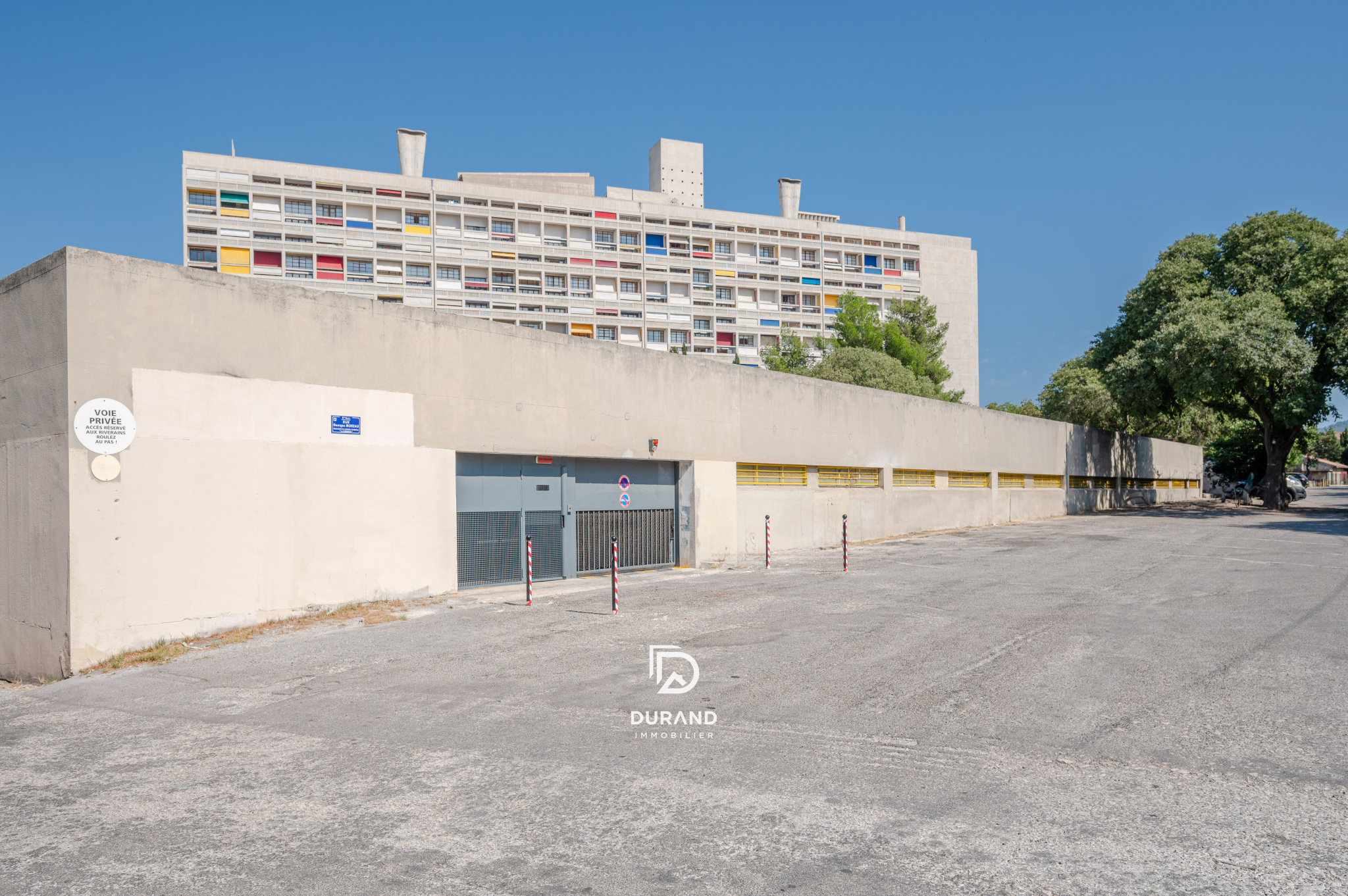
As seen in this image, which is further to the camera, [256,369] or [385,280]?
[385,280]

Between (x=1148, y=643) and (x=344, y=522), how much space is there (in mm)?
11883

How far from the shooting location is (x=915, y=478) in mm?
29609

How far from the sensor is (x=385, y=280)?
204 feet

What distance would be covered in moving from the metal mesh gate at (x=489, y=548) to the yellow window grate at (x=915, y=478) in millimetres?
15859

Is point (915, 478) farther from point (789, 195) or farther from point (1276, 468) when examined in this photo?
point (789, 195)

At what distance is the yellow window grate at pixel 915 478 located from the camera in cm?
2873

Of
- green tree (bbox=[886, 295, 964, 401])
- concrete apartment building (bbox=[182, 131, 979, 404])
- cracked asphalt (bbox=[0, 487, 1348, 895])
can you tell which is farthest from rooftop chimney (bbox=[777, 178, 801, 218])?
cracked asphalt (bbox=[0, 487, 1348, 895])

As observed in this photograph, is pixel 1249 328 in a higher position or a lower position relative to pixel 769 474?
higher

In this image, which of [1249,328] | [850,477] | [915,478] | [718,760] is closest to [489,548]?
[718,760]

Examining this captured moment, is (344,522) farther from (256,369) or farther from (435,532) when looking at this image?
(256,369)

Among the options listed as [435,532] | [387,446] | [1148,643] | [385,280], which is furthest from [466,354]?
[385,280]

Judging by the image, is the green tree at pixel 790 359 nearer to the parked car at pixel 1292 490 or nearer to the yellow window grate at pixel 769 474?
the yellow window grate at pixel 769 474

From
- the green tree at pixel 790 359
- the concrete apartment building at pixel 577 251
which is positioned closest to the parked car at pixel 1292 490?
the green tree at pixel 790 359

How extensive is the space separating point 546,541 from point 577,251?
54814 millimetres
